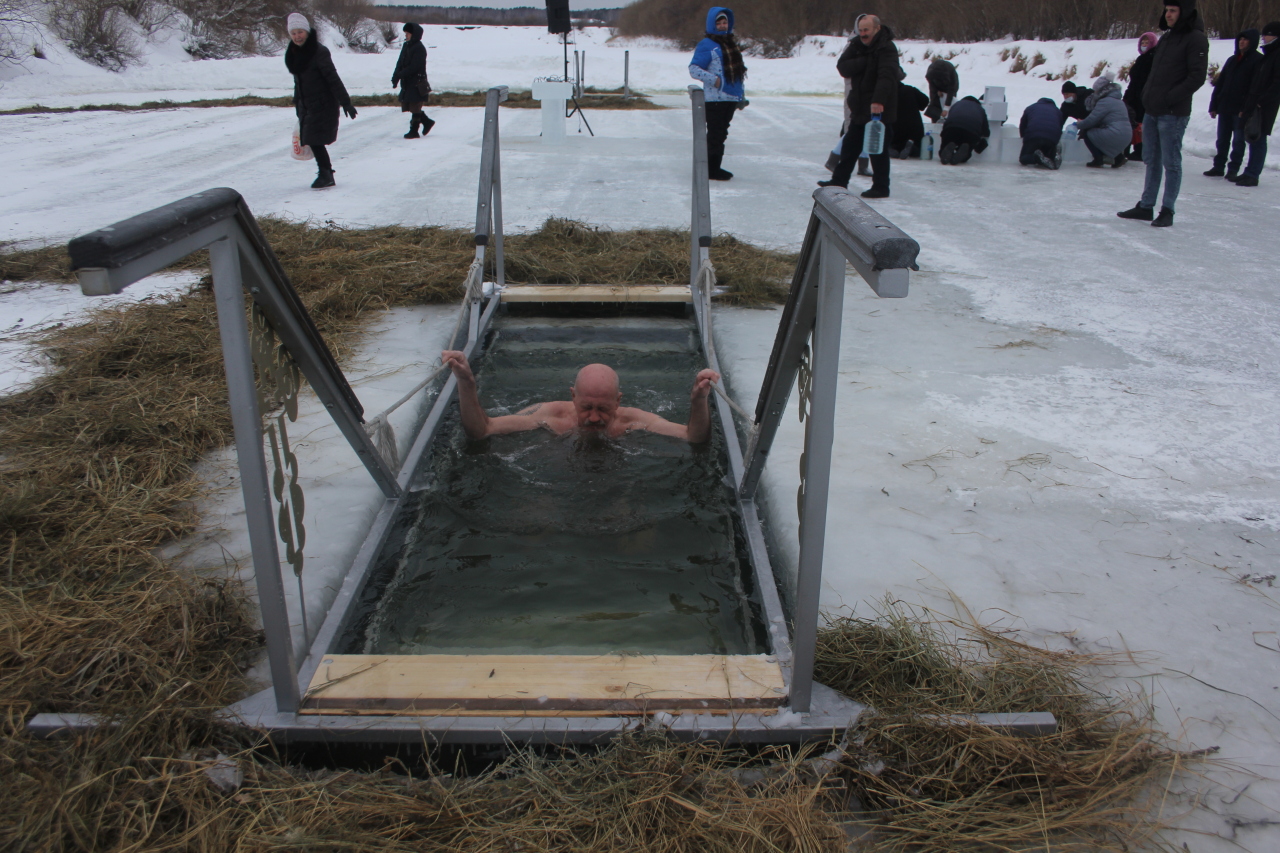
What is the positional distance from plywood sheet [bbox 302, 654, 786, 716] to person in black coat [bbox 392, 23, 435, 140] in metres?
10.6

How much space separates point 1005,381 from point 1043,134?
25.9 ft

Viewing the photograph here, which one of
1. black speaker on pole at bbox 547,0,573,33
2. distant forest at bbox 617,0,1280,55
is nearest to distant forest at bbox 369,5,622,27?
distant forest at bbox 617,0,1280,55

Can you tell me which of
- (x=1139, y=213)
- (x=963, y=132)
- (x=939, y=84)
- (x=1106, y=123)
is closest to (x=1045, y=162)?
(x=1106, y=123)

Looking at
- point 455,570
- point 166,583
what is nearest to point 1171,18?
point 455,570

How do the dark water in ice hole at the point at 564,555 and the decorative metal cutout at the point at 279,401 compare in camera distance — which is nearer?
the decorative metal cutout at the point at 279,401

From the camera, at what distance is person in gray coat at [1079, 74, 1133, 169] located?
1014 centimetres

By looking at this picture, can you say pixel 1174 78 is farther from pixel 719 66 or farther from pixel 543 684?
pixel 543 684

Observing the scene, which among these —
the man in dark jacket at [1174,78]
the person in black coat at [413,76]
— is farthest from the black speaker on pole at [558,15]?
the man in dark jacket at [1174,78]

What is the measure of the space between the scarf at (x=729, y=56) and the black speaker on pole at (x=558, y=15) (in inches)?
306

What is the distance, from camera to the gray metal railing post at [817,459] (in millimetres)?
1834

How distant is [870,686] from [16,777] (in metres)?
1.91

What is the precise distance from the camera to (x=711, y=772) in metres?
1.83

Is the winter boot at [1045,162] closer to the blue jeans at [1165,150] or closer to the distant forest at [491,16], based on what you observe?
the blue jeans at [1165,150]

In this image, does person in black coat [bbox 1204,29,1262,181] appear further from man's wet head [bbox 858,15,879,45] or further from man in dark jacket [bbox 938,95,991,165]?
man's wet head [bbox 858,15,879,45]
